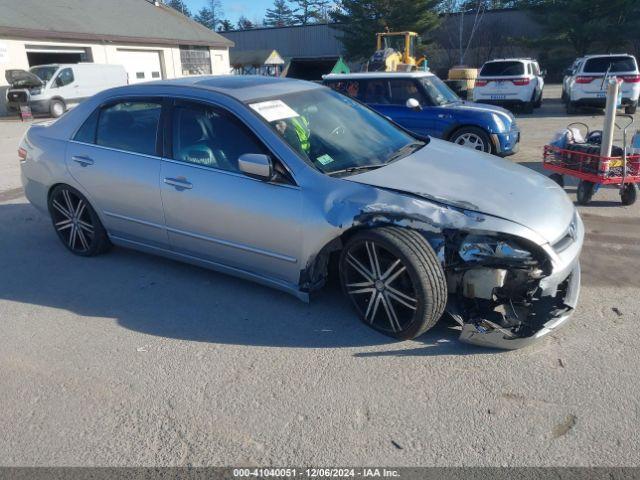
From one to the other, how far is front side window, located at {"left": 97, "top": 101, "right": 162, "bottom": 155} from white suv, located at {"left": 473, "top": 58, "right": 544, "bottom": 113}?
14.1 meters

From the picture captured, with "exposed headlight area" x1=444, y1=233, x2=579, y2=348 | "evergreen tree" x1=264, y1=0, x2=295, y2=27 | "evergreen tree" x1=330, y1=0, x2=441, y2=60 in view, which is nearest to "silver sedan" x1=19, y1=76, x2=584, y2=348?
"exposed headlight area" x1=444, y1=233, x2=579, y2=348

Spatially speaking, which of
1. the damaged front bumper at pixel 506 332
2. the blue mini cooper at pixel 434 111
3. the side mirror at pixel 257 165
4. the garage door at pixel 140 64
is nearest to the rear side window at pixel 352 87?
the blue mini cooper at pixel 434 111

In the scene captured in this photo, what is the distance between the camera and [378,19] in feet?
130

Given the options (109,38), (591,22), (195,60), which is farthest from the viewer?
(195,60)

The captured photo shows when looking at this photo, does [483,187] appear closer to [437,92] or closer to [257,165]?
[257,165]

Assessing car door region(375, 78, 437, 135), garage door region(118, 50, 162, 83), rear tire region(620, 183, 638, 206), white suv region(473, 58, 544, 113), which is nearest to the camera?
rear tire region(620, 183, 638, 206)

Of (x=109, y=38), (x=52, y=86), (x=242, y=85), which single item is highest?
(x=109, y=38)

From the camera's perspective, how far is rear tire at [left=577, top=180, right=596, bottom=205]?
20.7 feet

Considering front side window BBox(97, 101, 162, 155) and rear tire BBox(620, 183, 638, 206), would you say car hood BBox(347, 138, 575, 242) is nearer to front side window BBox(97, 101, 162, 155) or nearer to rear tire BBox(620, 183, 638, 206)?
front side window BBox(97, 101, 162, 155)

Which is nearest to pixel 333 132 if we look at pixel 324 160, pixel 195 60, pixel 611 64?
pixel 324 160

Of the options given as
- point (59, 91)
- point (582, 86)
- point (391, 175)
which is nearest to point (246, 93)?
point (391, 175)

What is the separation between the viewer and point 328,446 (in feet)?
8.51

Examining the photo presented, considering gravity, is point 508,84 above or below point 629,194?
above

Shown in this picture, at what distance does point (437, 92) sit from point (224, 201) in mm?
6640
